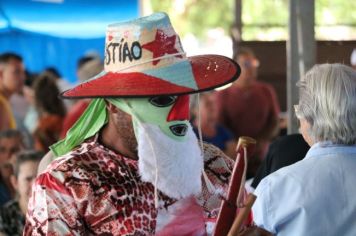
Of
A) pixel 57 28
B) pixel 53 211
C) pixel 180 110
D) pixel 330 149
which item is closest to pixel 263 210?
pixel 330 149

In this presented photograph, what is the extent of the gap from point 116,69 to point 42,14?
7.88 m

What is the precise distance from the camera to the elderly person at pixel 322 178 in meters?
3.10

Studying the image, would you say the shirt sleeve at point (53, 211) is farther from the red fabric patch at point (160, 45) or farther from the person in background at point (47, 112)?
the person in background at point (47, 112)

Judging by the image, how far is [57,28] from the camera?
A: 1081 cm

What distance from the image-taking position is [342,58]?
746 cm

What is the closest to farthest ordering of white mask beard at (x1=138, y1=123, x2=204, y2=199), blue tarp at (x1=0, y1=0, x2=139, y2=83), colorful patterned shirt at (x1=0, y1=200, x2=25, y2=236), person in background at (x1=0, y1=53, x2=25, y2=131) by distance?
white mask beard at (x1=138, y1=123, x2=204, y2=199), colorful patterned shirt at (x1=0, y1=200, x2=25, y2=236), person in background at (x1=0, y1=53, x2=25, y2=131), blue tarp at (x1=0, y1=0, x2=139, y2=83)

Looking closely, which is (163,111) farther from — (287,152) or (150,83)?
(287,152)

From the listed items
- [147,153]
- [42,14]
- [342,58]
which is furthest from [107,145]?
[42,14]

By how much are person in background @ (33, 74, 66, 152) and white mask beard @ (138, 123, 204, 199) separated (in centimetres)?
448

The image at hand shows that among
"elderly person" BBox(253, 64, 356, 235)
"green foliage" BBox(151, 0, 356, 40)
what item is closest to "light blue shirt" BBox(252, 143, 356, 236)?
"elderly person" BBox(253, 64, 356, 235)

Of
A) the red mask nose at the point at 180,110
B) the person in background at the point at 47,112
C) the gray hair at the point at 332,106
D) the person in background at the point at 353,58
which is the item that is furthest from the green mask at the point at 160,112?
the person in background at the point at 353,58

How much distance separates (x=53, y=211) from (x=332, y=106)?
1.04m

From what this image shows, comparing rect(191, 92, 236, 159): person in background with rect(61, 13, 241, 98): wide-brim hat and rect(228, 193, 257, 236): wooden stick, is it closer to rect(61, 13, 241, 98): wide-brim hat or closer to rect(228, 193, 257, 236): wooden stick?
rect(61, 13, 241, 98): wide-brim hat

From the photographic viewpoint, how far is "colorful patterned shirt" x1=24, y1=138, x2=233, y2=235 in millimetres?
2643
